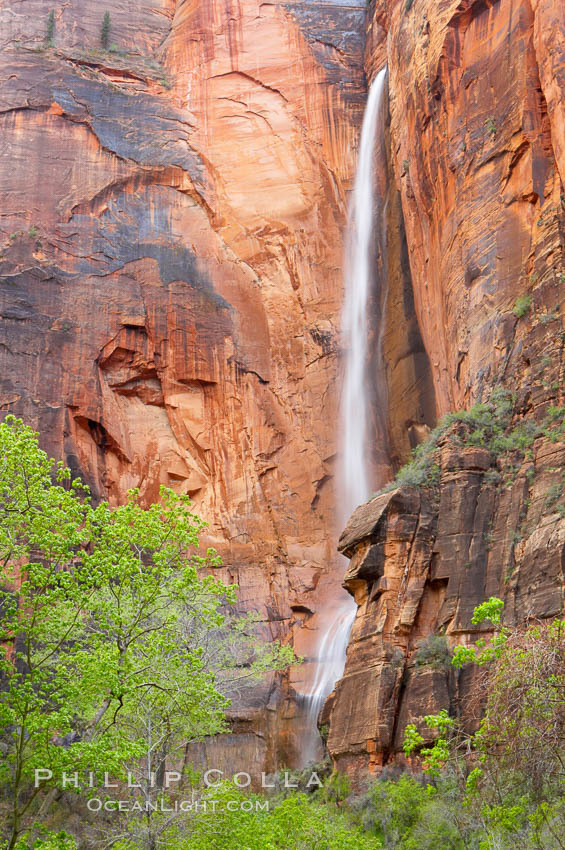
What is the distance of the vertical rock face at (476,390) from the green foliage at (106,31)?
22369mm

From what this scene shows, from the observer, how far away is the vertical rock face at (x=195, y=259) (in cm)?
3753

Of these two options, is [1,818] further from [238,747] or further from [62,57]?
[62,57]

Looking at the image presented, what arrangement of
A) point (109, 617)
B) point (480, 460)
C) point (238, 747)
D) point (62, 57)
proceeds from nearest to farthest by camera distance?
point (109, 617) < point (480, 460) < point (238, 747) < point (62, 57)

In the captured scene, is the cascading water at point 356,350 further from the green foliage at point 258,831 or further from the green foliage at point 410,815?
the green foliage at point 258,831

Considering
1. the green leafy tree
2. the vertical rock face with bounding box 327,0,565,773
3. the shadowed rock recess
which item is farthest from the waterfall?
the green leafy tree

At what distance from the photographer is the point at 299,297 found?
42.1 meters

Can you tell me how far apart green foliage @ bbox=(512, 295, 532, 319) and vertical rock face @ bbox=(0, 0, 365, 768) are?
1585 centimetres

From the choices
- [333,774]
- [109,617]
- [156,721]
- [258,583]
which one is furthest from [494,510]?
[258,583]

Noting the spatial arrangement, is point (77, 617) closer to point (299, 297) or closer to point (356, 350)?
point (356, 350)

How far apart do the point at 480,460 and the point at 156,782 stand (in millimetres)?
10941

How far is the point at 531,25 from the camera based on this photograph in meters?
26.1

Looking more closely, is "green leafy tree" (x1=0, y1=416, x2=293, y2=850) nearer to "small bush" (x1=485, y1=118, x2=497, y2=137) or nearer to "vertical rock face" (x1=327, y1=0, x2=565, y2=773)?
"vertical rock face" (x1=327, y1=0, x2=565, y2=773)

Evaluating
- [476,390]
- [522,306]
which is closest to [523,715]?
[522,306]

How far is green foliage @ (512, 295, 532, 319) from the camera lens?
77.2ft
